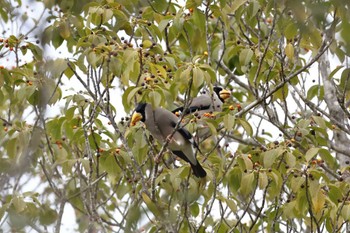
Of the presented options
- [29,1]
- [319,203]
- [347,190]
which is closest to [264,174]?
[319,203]

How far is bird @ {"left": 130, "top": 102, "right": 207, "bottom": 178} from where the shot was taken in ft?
17.2

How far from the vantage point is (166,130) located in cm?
569

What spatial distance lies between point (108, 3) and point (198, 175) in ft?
4.31

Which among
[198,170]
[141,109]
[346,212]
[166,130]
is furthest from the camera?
[166,130]

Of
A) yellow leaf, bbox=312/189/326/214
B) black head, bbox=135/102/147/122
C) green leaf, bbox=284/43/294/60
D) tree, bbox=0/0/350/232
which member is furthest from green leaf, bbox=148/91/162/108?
green leaf, bbox=284/43/294/60

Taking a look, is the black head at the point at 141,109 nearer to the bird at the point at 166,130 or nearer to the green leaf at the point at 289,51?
the bird at the point at 166,130

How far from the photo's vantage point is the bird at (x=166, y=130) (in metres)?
5.24

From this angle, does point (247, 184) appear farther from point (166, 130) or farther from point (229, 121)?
point (166, 130)

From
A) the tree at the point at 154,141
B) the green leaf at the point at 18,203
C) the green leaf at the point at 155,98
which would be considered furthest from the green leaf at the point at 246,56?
the green leaf at the point at 18,203

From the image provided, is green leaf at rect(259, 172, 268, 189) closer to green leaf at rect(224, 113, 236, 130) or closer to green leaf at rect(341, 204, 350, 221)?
green leaf at rect(224, 113, 236, 130)

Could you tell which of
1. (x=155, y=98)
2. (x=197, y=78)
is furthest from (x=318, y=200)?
(x=155, y=98)

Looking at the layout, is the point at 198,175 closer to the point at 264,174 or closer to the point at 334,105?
the point at 264,174

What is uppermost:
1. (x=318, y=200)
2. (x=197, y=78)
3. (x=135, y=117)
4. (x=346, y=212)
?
(x=135, y=117)

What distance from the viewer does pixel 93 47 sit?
4.54m
